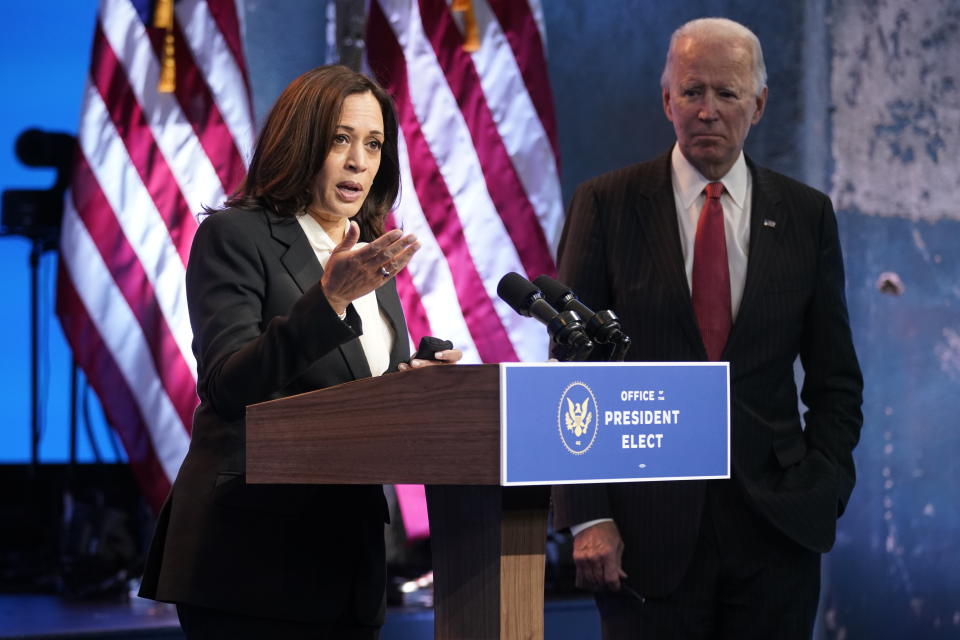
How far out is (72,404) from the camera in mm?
4613

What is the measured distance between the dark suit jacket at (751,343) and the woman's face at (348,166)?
612 mm

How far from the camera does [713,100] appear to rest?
2389 millimetres

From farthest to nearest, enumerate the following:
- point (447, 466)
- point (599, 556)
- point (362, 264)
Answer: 1. point (599, 556)
2. point (362, 264)
3. point (447, 466)

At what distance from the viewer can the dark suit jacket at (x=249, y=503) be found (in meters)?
1.69

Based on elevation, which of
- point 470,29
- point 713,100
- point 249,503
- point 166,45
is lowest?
point 249,503

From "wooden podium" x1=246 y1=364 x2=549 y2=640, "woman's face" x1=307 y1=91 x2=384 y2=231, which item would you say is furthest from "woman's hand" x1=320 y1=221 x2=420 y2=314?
"woman's face" x1=307 y1=91 x2=384 y2=231

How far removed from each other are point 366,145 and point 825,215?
1036 millimetres

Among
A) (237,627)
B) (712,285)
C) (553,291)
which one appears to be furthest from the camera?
(712,285)

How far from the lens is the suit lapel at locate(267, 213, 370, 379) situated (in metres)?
1.78

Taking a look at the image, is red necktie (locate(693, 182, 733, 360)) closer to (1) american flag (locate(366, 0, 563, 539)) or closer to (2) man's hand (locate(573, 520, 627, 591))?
(2) man's hand (locate(573, 520, 627, 591))

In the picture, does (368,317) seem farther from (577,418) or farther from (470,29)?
(470,29)

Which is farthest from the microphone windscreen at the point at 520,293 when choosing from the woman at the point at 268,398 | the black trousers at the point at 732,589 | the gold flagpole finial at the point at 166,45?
the gold flagpole finial at the point at 166,45

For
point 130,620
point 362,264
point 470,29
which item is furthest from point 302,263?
point 470,29

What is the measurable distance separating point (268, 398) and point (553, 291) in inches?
17.7
